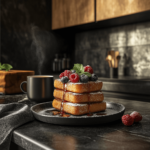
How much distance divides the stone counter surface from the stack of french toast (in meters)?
0.10

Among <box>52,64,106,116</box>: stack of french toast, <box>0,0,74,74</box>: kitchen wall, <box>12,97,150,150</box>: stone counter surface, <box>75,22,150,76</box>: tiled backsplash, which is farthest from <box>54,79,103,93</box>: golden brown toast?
<box>0,0,74,74</box>: kitchen wall

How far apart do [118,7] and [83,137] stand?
239 cm

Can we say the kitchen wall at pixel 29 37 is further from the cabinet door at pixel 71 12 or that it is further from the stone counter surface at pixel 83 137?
the stone counter surface at pixel 83 137

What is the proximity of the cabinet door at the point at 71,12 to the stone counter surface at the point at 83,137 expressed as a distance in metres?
2.54

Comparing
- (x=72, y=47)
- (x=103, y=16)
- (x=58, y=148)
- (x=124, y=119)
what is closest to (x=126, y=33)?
(x=103, y=16)

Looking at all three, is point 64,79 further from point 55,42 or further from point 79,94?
point 55,42

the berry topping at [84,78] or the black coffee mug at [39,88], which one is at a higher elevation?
the berry topping at [84,78]

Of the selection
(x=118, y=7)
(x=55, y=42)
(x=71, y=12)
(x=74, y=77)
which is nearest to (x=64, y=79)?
(x=74, y=77)

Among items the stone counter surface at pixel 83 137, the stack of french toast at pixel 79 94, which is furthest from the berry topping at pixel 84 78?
the stone counter surface at pixel 83 137

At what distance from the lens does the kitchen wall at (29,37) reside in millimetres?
3123

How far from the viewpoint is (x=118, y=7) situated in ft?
8.45

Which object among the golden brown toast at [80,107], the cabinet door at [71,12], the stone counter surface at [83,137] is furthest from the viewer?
the cabinet door at [71,12]

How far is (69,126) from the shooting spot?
0.58 meters

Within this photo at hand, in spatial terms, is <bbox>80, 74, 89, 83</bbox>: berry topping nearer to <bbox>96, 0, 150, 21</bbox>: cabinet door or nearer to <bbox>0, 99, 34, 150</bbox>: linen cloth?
<bbox>0, 99, 34, 150</bbox>: linen cloth
